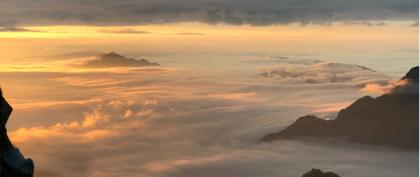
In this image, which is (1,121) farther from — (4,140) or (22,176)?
(22,176)

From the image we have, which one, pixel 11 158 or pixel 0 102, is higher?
pixel 0 102

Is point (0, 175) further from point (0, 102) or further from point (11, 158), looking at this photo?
point (0, 102)

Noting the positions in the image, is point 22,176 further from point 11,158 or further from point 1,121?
point 1,121

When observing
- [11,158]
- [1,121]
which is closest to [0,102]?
[1,121]

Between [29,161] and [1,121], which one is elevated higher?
[1,121]

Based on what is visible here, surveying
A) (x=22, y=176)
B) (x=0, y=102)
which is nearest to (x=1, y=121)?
(x=0, y=102)
